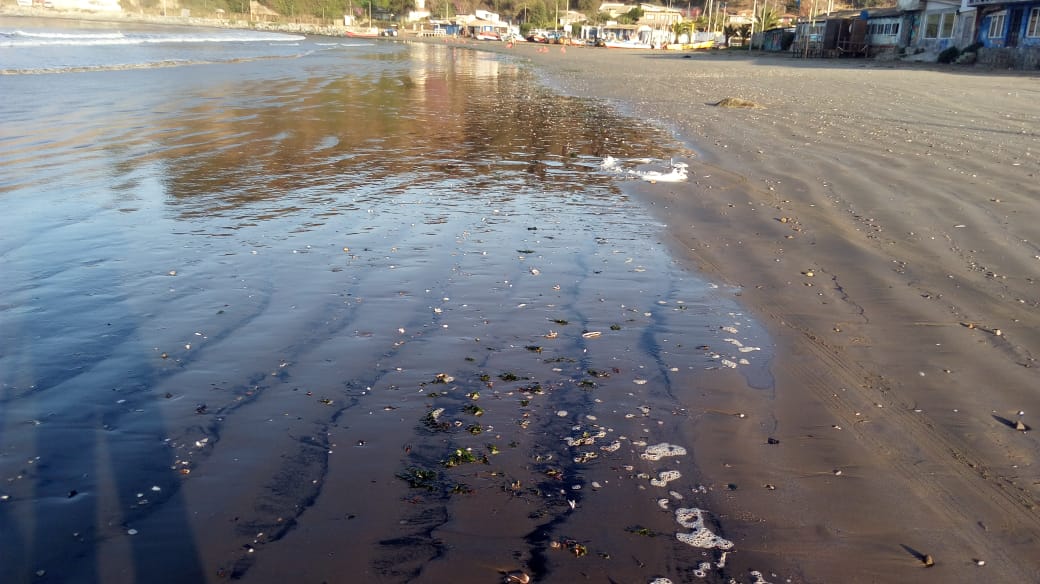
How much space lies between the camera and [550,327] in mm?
5051

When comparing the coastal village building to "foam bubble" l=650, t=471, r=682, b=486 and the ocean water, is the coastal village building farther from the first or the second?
"foam bubble" l=650, t=471, r=682, b=486

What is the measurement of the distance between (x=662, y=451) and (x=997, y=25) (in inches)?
1657

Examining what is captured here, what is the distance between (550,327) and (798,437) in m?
1.91

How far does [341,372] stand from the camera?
4297 millimetres

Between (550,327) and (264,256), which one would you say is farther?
(264,256)

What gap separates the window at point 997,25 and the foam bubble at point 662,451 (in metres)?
41.3

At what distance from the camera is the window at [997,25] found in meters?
35.2

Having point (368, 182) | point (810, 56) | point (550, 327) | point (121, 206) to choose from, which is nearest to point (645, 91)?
point (368, 182)

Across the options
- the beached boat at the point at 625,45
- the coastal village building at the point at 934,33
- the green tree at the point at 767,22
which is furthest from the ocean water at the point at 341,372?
the beached boat at the point at 625,45

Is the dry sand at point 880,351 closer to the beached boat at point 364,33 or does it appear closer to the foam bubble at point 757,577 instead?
the foam bubble at point 757,577

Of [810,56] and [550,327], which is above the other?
[810,56]

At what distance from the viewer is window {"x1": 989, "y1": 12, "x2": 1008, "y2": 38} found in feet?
115

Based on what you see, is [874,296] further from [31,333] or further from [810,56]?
[810,56]

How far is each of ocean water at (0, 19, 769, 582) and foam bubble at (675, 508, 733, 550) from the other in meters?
0.02
